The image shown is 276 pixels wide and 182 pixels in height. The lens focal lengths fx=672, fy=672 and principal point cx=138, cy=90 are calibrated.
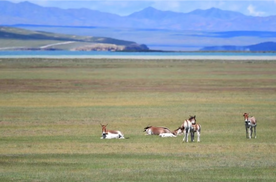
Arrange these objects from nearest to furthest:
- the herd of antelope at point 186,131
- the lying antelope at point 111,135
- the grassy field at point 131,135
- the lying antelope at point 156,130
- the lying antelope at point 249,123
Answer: the grassy field at point 131,135
the herd of antelope at point 186,131
the lying antelope at point 249,123
the lying antelope at point 111,135
the lying antelope at point 156,130

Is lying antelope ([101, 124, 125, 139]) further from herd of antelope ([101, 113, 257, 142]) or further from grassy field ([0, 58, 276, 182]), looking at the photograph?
grassy field ([0, 58, 276, 182])

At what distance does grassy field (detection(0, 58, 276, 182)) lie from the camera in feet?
46.5

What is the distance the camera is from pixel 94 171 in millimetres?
14164

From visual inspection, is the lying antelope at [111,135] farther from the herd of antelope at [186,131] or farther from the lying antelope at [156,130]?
the lying antelope at [156,130]

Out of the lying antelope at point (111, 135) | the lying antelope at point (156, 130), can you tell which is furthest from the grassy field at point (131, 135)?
the lying antelope at point (156, 130)

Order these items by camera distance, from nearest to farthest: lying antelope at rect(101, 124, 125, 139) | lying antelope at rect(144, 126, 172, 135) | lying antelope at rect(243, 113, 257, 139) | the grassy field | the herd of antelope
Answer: the grassy field, the herd of antelope, lying antelope at rect(243, 113, 257, 139), lying antelope at rect(101, 124, 125, 139), lying antelope at rect(144, 126, 172, 135)

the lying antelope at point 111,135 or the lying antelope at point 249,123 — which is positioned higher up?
the lying antelope at point 249,123

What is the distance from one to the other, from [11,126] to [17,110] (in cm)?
609

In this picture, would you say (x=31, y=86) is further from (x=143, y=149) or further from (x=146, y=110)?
(x=143, y=149)

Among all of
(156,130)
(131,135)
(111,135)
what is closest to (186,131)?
(156,130)

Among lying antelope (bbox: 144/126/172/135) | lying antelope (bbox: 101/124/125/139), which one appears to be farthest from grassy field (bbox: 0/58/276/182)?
lying antelope (bbox: 144/126/172/135)

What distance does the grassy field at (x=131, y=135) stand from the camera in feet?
46.5

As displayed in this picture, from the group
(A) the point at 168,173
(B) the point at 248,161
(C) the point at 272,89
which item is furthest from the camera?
(C) the point at 272,89

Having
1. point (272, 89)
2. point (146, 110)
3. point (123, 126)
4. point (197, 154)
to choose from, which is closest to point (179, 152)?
point (197, 154)
